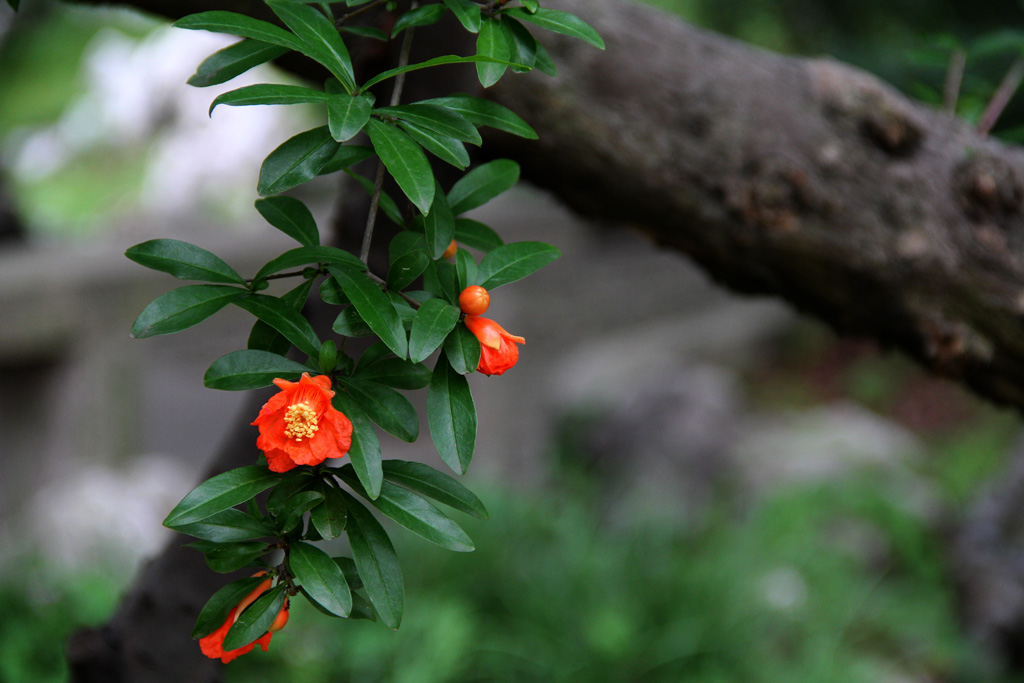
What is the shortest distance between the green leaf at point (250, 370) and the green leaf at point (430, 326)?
86 millimetres

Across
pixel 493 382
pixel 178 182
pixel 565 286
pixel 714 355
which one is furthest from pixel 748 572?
pixel 178 182

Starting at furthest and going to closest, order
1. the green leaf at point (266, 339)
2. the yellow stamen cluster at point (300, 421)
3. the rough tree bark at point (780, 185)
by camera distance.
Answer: the rough tree bark at point (780, 185) → the green leaf at point (266, 339) → the yellow stamen cluster at point (300, 421)

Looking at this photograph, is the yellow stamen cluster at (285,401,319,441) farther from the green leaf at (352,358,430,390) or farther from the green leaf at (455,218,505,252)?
the green leaf at (455,218,505,252)

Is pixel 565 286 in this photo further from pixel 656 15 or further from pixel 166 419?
pixel 656 15

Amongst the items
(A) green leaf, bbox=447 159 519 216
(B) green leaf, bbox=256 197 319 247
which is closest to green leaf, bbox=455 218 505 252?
(A) green leaf, bbox=447 159 519 216

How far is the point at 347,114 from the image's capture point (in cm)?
45

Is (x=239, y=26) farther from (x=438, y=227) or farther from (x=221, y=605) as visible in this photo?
(x=221, y=605)

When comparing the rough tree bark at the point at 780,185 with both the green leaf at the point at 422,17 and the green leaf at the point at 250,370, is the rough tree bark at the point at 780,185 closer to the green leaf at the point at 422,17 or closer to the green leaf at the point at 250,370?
the green leaf at the point at 422,17

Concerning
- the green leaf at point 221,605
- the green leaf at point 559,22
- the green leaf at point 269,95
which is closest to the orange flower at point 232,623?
the green leaf at point 221,605

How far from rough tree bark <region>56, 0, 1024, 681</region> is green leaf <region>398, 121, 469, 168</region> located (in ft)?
1.36

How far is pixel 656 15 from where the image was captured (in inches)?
39.9

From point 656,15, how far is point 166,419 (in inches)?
110

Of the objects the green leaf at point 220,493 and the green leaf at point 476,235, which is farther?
the green leaf at point 476,235

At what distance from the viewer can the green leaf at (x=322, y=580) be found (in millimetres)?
475
